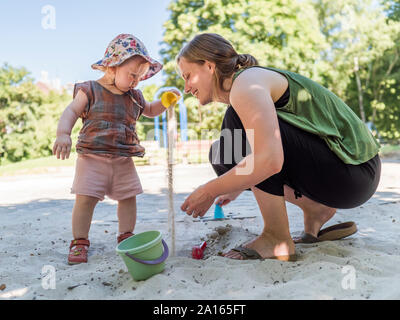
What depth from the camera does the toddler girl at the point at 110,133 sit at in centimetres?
223

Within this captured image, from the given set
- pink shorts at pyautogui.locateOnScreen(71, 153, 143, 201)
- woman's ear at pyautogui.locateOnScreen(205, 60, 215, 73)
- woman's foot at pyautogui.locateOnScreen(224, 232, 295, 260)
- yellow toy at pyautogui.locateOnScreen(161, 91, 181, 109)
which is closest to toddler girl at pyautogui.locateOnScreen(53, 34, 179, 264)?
pink shorts at pyautogui.locateOnScreen(71, 153, 143, 201)

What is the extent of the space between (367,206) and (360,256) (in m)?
1.57

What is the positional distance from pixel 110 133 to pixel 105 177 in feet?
0.89

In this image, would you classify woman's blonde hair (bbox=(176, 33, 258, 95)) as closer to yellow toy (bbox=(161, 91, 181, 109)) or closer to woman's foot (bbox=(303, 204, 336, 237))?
yellow toy (bbox=(161, 91, 181, 109))

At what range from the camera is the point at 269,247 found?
1795 millimetres

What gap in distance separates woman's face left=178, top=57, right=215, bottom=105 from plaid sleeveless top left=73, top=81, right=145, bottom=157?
0.65m

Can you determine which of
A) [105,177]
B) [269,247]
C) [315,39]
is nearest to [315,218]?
[269,247]

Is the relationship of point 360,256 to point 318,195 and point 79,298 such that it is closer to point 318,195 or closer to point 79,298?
point 318,195

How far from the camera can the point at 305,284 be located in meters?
1.34

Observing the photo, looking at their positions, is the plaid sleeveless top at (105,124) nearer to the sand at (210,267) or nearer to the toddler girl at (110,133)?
the toddler girl at (110,133)

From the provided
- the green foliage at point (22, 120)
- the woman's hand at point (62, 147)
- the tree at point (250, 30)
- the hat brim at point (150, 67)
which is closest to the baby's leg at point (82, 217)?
the woman's hand at point (62, 147)

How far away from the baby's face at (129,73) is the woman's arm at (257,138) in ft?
3.40

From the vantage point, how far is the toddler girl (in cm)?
223
